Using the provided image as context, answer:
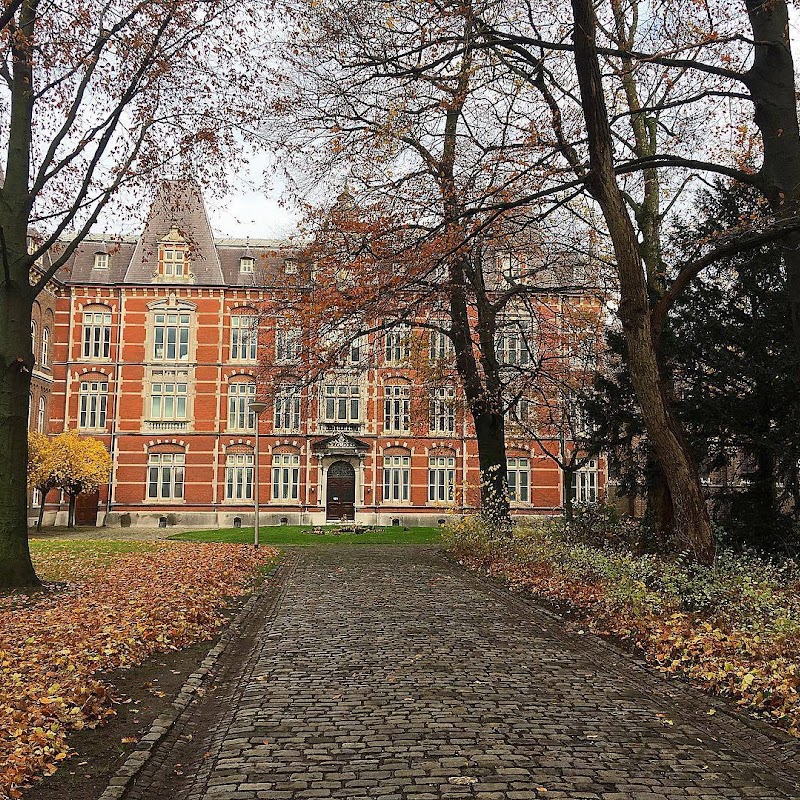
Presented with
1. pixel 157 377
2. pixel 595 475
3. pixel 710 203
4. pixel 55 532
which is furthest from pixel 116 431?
pixel 710 203

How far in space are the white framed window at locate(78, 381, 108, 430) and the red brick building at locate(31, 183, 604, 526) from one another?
0.19 ft

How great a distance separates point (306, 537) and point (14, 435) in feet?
55.9

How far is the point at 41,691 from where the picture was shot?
5.81m

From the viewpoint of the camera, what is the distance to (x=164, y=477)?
1524 inches

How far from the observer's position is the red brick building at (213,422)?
Result: 38719 millimetres

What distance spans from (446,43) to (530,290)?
7.76 m

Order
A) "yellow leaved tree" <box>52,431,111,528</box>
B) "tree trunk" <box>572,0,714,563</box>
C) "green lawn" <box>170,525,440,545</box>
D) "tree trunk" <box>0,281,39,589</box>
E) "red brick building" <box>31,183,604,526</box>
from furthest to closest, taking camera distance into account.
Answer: "red brick building" <box>31,183,604,526</box>
"yellow leaved tree" <box>52,431,111,528</box>
"green lawn" <box>170,525,440,545</box>
"tree trunk" <box>0,281,39,589</box>
"tree trunk" <box>572,0,714,563</box>

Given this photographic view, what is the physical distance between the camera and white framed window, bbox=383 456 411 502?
3938 centimetres

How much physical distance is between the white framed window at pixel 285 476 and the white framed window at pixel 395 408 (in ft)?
15.6

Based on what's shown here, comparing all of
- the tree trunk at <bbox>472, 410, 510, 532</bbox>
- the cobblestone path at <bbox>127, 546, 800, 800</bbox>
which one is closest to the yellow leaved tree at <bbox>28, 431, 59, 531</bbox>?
the tree trunk at <bbox>472, 410, 510, 532</bbox>

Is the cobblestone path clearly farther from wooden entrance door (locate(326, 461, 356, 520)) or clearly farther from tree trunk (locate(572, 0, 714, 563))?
wooden entrance door (locate(326, 461, 356, 520))

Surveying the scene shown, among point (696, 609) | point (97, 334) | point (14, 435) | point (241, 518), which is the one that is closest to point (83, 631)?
point (14, 435)

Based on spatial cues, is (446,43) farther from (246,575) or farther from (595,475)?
(595,475)

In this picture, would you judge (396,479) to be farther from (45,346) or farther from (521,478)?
(45,346)
